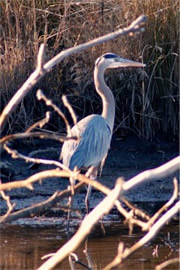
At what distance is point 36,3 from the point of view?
8.17 meters

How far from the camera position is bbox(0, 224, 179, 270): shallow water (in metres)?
4.77

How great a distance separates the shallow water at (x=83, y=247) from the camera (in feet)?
15.6

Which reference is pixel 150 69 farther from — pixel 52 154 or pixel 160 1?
pixel 52 154

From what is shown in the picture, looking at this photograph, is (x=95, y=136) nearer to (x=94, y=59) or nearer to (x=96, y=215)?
(x=94, y=59)

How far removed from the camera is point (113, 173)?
7.32 m

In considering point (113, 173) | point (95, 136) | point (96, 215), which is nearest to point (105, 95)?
point (95, 136)

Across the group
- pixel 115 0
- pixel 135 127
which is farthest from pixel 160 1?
pixel 135 127

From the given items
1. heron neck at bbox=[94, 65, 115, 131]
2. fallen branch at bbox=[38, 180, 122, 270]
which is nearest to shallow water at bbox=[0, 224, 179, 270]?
heron neck at bbox=[94, 65, 115, 131]

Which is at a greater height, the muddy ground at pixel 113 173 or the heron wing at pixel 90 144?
the heron wing at pixel 90 144

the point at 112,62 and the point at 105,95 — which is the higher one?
the point at 112,62

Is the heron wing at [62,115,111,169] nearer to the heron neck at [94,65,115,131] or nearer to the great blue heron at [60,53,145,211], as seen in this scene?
the great blue heron at [60,53,145,211]

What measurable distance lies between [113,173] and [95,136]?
0.81 metres

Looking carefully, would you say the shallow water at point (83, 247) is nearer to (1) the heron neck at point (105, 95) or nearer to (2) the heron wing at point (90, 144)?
(2) the heron wing at point (90, 144)

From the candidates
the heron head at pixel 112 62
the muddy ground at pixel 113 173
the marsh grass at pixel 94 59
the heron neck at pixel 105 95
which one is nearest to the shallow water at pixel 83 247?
the muddy ground at pixel 113 173
